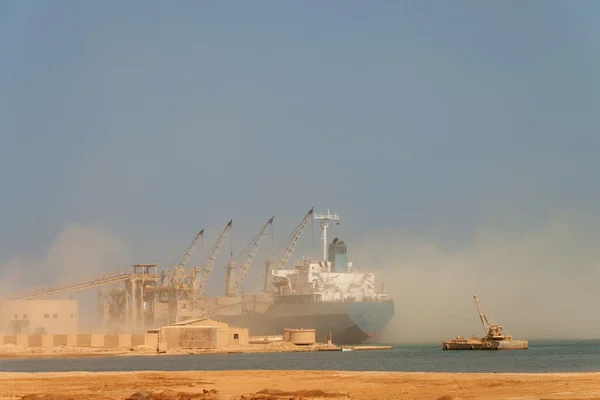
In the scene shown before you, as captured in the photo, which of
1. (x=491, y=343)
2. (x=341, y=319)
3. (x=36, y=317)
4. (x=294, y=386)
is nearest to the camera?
(x=294, y=386)

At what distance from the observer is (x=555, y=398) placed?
3350 cm

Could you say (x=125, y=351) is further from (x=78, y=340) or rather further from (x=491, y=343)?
(x=491, y=343)

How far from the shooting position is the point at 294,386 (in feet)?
139

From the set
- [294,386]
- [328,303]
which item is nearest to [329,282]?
[328,303]

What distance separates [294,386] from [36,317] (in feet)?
373

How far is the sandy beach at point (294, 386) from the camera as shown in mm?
36000

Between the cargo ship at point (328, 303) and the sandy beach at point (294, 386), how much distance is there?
270 ft

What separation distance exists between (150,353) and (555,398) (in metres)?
71.6

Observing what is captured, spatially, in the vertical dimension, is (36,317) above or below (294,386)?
above

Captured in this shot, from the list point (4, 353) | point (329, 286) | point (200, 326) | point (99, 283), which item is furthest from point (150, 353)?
point (99, 283)

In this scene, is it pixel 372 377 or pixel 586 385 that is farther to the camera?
pixel 372 377

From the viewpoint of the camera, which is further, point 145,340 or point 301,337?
point 301,337

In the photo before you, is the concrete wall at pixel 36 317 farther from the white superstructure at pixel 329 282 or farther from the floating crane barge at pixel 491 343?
the floating crane barge at pixel 491 343

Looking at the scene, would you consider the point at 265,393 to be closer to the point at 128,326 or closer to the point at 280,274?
the point at 280,274
